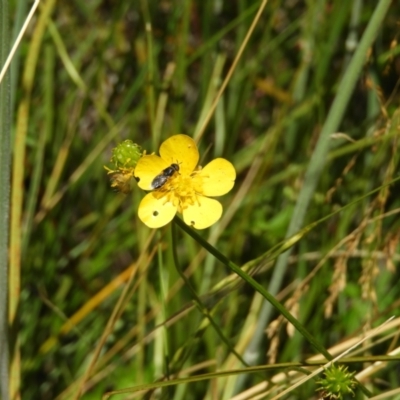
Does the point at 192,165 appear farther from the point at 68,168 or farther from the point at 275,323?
the point at 68,168

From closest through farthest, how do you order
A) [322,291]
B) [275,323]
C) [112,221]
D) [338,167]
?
1. [275,323]
2. [322,291]
3. [338,167]
4. [112,221]

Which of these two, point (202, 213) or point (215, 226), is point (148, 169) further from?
point (215, 226)

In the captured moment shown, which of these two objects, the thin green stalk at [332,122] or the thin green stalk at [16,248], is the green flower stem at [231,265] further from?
the thin green stalk at [16,248]

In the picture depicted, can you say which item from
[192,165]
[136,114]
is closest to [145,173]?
[192,165]

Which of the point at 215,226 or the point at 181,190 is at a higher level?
the point at 215,226

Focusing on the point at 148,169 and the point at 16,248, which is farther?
the point at 16,248

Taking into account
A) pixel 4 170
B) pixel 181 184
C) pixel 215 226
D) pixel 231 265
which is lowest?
pixel 231 265

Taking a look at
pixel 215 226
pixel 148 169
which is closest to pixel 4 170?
pixel 148 169
